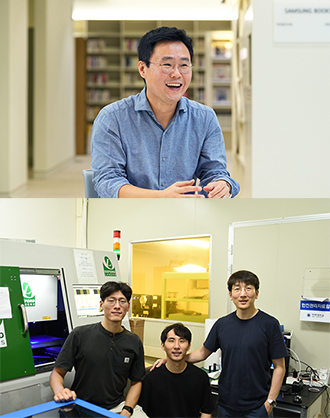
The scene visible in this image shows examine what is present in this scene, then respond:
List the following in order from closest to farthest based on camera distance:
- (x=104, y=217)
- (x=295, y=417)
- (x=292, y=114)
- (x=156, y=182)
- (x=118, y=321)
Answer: (x=295, y=417) → (x=118, y=321) → (x=104, y=217) → (x=156, y=182) → (x=292, y=114)

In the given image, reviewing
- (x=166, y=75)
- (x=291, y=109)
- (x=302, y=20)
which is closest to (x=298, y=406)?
(x=166, y=75)

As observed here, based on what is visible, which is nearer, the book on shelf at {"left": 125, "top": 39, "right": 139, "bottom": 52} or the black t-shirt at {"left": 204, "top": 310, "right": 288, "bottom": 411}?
the black t-shirt at {"left": 204, "top": 310, "right": 288, "bottom": 411}

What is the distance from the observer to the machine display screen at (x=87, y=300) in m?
1.80

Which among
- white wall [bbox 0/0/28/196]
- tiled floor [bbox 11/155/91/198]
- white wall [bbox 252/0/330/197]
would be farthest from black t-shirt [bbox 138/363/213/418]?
white wall [bbox 0/0/28/196]

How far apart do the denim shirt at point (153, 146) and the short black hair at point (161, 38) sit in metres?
0.16

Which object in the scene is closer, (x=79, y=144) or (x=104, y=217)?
(x=104, y=217)

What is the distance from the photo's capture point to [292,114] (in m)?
3.02

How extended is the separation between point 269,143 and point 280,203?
151 centimetres

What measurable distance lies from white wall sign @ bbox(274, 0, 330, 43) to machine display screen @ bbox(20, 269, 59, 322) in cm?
216

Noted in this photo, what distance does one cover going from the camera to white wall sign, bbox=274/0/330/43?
297 centimetres

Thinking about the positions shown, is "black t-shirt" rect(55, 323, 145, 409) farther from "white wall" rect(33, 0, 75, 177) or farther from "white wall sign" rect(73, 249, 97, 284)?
"white wall" rect(33, 0, 75, 177)

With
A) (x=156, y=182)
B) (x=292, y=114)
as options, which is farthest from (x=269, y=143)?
(x=156, y=182)

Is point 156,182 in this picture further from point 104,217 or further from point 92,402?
point 92,402

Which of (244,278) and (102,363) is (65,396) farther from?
(244,278)
